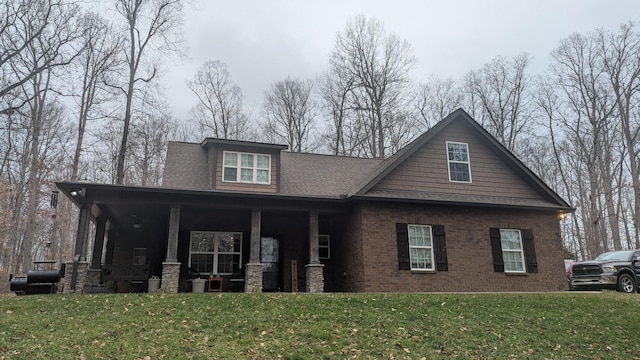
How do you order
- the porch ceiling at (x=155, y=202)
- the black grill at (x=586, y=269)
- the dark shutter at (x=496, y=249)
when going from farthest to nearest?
the black grill at (x=586, y=269), the dark shutter at (x=496, y=249), the porch ceiling at (x=155, y=202)

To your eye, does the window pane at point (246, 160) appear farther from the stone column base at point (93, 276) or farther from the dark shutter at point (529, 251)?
the dark shutter at point (529, 251)

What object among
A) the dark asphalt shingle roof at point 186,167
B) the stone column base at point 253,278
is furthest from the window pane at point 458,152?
the dark asphalt shingle roof at point 186,167

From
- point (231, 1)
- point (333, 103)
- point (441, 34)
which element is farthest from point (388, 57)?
point (231, 1)

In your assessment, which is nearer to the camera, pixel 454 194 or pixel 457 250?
pixel 457 250

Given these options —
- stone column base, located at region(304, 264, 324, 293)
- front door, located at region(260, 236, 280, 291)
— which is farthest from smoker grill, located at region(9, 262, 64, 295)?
stone column base, located at region(304, 264, 324, 293)

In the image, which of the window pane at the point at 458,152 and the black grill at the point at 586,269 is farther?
the window pane at the point at 458,152

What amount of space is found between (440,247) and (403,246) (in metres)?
1.27

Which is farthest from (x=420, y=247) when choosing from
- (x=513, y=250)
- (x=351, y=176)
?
(x=351, y=176)

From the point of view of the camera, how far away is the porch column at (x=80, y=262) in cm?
1144

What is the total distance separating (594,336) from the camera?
9086mm

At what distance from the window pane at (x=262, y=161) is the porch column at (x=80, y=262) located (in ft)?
17.4

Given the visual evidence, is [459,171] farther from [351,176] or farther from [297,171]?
[297,171]

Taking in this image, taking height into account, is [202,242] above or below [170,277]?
above

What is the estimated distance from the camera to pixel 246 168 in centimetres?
1513
